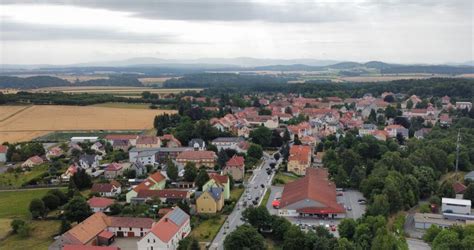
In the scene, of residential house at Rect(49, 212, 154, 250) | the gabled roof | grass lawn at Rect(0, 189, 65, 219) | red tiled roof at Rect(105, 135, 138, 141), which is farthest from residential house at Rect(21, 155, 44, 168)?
the gabled roof

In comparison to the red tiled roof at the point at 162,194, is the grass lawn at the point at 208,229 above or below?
below

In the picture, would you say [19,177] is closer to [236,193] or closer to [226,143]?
[236,193]

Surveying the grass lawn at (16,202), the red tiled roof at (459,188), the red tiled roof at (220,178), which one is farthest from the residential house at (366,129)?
the grass lawn at (16,202)

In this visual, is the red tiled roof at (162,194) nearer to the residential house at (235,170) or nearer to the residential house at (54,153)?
the residential house at (235,170)

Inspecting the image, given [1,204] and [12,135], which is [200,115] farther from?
[1,204]

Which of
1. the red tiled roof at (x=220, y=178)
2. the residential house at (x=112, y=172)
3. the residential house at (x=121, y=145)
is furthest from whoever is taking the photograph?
the residential house at (x=121, y=145)

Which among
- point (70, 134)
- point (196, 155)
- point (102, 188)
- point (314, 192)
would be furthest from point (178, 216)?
point (70, 134)

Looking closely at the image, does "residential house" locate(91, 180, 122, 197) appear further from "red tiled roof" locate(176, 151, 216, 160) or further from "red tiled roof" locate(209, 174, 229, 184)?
"red tiled roof" locate(176, 151, 216, 160)

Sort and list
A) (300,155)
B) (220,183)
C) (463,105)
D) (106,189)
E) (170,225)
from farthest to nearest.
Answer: (463,105) < (300,155) < (106,189) < (220,183) < (170,225)
